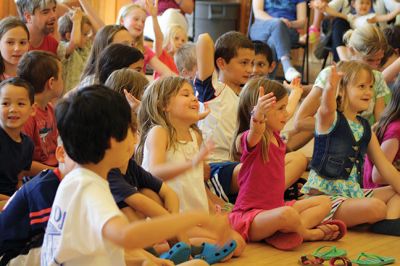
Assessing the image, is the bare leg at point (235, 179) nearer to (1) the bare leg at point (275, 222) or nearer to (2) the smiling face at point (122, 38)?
(1) the bare leg at point (275, 222)

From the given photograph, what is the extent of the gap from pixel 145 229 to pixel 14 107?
1713 millimetres

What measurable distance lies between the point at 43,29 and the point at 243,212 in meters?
2.17

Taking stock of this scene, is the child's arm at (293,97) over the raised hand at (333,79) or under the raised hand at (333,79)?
under

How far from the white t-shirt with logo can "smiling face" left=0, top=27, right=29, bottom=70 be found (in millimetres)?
2465

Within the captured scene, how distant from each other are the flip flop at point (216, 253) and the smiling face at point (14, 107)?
971 mm

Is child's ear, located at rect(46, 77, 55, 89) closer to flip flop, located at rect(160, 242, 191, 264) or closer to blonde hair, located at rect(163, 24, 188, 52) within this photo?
flip flop, located at rect(160, 242, 191, 264)

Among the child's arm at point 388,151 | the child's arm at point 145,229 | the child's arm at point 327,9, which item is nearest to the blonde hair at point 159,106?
the child's arm at point 388,151

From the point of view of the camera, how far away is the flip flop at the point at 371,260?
3098mm

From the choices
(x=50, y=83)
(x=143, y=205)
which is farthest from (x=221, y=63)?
(x=143, y=205)

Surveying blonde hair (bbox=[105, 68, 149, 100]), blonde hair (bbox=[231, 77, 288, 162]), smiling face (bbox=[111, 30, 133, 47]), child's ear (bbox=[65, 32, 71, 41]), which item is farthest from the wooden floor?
child's ear (bbox=[65, 32, 71, 41])

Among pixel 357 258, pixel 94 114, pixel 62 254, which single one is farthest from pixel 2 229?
pixel 357 258

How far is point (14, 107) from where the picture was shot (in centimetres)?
335

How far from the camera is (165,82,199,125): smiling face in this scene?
328 cm

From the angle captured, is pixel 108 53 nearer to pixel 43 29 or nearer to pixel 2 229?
pixel 43 29
